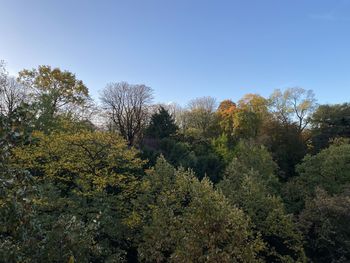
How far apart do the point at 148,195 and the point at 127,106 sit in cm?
2472

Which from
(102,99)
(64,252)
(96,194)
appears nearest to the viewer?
(64,252)

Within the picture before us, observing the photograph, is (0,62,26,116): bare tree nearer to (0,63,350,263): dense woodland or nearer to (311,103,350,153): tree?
(0,63,350,263): dense woodland

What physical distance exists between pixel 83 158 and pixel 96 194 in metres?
2.00

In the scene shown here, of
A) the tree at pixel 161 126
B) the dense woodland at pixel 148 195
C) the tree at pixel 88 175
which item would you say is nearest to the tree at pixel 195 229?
the dense woodland at pixel 148 195

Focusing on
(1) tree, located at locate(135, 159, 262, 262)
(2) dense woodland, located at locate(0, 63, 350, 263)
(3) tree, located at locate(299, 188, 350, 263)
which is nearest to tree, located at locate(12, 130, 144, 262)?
(2) dense woodland, located at locate(0, 63, 350, 263)

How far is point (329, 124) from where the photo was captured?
29.2m

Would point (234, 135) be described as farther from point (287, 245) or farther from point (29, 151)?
point (29, 151)

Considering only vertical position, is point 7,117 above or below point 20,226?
above

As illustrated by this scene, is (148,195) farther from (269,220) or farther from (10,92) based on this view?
(10,92)

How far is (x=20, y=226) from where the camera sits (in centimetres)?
396

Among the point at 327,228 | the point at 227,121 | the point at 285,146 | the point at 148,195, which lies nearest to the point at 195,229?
the point at 148,195

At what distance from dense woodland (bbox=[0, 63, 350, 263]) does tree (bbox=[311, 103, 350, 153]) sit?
0.11 metres

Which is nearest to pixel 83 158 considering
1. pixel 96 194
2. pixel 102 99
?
pixel 96 194

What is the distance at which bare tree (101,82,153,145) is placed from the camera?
3709 centimetres
